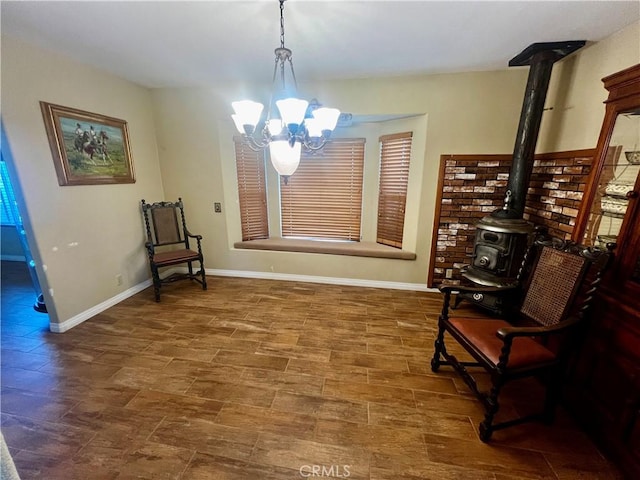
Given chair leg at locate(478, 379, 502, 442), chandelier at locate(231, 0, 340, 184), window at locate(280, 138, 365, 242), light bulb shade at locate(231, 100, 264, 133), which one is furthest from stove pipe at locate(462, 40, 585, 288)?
light bulb shade at locate(231, 100, 264, 133)

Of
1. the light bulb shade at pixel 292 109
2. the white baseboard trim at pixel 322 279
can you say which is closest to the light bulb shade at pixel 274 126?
the light bulb shade at pixel 292 109

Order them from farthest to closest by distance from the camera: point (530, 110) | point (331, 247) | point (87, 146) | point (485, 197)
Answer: point (331, 247)
point (485, 197)
point (87, 146)
point (530, 110)

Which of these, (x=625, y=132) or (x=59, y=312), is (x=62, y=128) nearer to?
(x=59, y=312)

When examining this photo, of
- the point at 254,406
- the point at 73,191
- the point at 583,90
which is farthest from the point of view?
the point at 73,191

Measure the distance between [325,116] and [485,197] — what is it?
7.34 ft

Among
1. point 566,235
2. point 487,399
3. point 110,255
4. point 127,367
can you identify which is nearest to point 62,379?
point 127,367

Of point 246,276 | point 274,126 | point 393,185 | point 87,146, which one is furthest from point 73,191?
point 393,185

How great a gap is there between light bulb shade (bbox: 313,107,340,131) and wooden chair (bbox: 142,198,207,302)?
236 cm

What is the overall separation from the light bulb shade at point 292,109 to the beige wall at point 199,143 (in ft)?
5.74

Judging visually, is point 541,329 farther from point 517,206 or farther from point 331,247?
point 331,247

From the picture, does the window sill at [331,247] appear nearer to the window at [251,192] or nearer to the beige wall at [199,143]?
the beige wall at [199,143]

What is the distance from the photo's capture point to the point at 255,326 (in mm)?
2561

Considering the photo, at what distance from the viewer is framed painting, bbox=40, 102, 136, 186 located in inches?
90.3

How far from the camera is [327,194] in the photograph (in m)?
3.72
